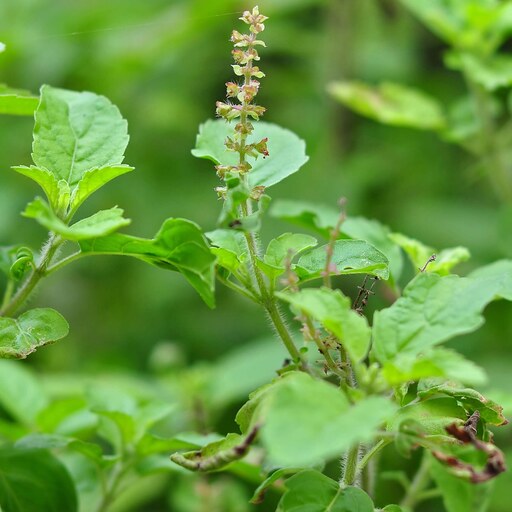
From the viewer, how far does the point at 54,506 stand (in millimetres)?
988

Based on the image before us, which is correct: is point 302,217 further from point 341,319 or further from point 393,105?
point 393,105

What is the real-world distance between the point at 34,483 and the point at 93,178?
361mm

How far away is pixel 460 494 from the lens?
965 mm

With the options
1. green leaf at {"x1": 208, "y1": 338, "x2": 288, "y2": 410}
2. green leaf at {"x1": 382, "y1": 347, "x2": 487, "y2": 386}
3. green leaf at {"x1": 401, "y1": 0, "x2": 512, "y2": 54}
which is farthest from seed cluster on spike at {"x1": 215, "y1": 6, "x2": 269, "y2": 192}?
green leaf at {"x1": 208, "y1": 338, "x2": 288, "y2": 410}

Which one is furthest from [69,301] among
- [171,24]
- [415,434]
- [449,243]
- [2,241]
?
[415,434]

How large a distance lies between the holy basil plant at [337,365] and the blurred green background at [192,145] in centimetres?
131

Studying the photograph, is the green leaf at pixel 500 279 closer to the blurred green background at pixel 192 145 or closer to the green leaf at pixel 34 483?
the green leaf at pixel 34 483

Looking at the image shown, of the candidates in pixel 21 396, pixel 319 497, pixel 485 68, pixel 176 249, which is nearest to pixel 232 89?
pixel 176 249

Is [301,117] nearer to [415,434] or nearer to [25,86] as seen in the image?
[25,86]

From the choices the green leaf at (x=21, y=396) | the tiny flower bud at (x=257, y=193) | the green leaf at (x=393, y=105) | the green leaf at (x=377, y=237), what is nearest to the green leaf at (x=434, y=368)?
the tiny flower bud at (x=257, y=193)

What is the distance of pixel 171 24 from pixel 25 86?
1.51 ft

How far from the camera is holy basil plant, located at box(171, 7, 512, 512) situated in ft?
2.01

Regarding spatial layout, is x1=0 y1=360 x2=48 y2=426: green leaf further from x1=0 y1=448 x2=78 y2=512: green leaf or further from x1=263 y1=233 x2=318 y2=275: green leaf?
x1=263 y1=233 x2=318 y2=275: green leaf

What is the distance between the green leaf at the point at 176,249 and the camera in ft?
2.53
